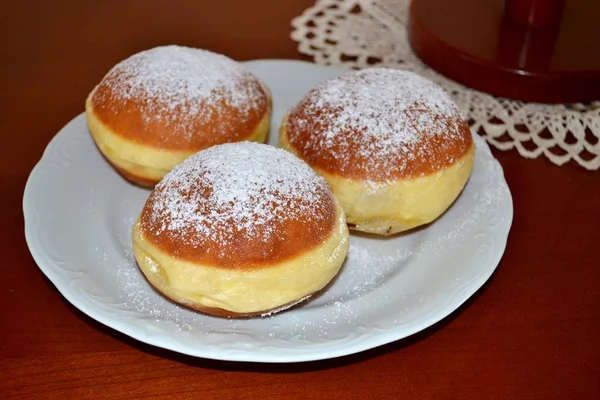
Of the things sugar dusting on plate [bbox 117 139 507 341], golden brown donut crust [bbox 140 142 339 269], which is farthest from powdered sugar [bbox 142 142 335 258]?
sugar dusting on plate [bbox 117 139 507 341]

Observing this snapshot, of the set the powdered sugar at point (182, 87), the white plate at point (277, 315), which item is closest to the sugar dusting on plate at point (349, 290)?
the white plate at point (277, 315)

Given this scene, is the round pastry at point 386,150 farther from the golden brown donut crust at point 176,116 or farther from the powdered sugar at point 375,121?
the golden brown donut crust at point 176,116

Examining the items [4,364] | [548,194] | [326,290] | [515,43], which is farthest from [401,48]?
[4,364]

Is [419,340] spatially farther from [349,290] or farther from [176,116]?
[176,116]

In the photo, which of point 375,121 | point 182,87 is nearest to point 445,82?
point 375,121

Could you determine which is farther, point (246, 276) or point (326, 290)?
point (326, 290)

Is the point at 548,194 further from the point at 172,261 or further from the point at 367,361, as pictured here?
the point at 172,261

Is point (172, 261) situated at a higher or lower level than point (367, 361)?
higher
